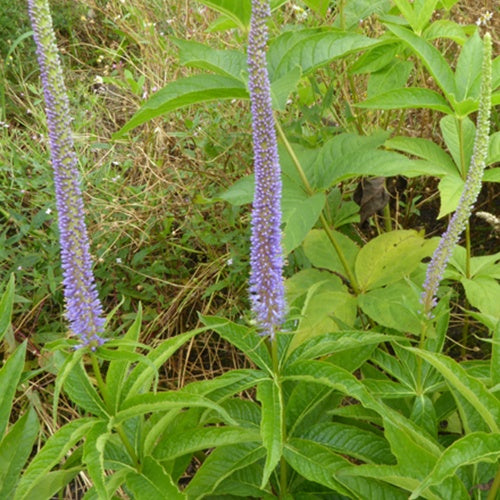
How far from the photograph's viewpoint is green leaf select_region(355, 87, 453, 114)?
2334 millimetres

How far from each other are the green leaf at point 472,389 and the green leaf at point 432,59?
1.10 m

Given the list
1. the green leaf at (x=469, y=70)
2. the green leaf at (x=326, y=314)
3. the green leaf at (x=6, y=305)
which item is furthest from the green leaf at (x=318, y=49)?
the green leaf at (x=6, y=305)

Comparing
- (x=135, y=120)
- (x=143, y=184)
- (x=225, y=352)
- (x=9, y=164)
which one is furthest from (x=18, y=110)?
(x=135, y=120)

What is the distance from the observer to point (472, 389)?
5.49ft

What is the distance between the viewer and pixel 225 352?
3.29 m

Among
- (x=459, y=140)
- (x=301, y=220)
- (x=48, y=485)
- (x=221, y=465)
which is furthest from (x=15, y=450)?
(x=459, y=140)

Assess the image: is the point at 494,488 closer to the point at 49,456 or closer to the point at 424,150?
the point at 49,456

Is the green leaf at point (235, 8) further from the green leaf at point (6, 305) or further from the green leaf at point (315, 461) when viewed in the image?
the green leaf at point (315, 461)

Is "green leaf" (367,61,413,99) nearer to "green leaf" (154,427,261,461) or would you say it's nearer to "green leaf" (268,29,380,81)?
"green leaf" (268,29,380,81)

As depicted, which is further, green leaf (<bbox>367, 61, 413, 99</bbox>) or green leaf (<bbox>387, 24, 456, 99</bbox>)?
green leaf (<bbox>367, 61, 413, 99</bbox>)

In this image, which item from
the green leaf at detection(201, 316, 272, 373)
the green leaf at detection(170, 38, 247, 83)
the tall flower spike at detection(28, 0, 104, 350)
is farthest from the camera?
the green leaf at detection(170, 38, 247, 83)

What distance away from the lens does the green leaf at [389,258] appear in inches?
96.2

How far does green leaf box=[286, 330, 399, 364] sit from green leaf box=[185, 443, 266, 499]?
0.30 m

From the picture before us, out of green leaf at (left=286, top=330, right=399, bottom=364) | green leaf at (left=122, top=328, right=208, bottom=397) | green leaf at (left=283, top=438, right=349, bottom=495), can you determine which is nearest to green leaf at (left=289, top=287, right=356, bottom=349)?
green leaf at (left=286, top=330, right=399, bottom=364)
